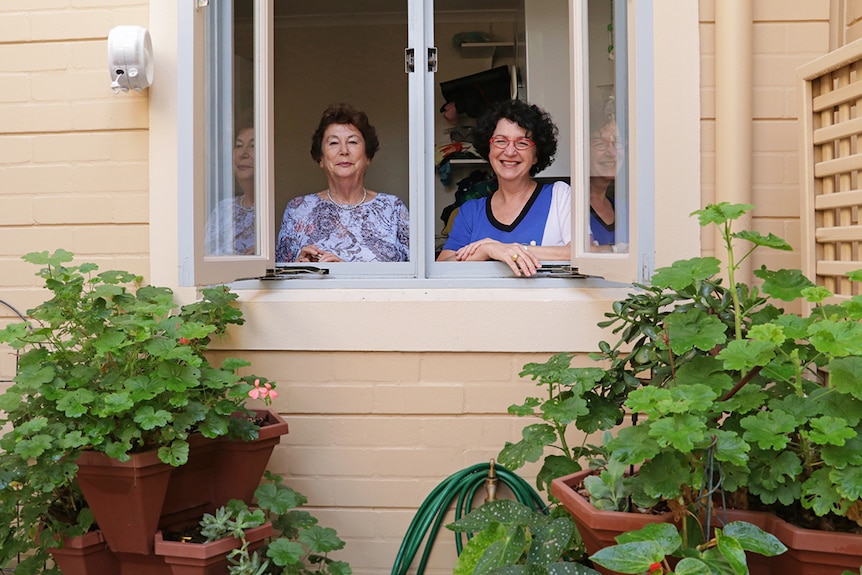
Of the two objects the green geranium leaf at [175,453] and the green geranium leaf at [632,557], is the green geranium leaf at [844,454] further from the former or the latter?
the green geranium leaf at [175,453]

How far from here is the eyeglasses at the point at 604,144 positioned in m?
2.53

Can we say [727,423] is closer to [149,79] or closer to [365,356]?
[365,356]

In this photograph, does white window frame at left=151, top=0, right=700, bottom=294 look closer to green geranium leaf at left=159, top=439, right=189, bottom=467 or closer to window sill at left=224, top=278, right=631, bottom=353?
window sill at left=224, top=278, right=631, bottom=353

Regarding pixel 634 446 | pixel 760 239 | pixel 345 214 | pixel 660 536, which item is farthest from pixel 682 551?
pixel 345 214

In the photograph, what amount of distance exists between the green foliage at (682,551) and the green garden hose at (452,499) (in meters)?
1.03

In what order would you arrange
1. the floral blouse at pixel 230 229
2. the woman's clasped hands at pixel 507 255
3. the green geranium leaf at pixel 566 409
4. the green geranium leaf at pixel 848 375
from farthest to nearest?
the woman's clasped hands at pixel 507 255, the floral blouse at pixel 230 229, the green geranium leaf at pixel 566 409, the green geranium leaf at pixel 848 375

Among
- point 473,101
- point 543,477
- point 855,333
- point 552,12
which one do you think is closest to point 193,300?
point 543,477

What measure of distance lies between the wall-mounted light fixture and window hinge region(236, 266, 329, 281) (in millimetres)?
695

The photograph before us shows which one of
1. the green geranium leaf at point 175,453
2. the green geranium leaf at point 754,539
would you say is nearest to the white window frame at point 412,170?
the green geranium leaf at point 175,453

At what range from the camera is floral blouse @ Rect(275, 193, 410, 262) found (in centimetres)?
344

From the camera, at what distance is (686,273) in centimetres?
197

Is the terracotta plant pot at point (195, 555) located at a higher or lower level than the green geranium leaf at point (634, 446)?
lower

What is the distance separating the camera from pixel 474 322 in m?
2.77

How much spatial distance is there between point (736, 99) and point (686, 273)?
0.87 metres
